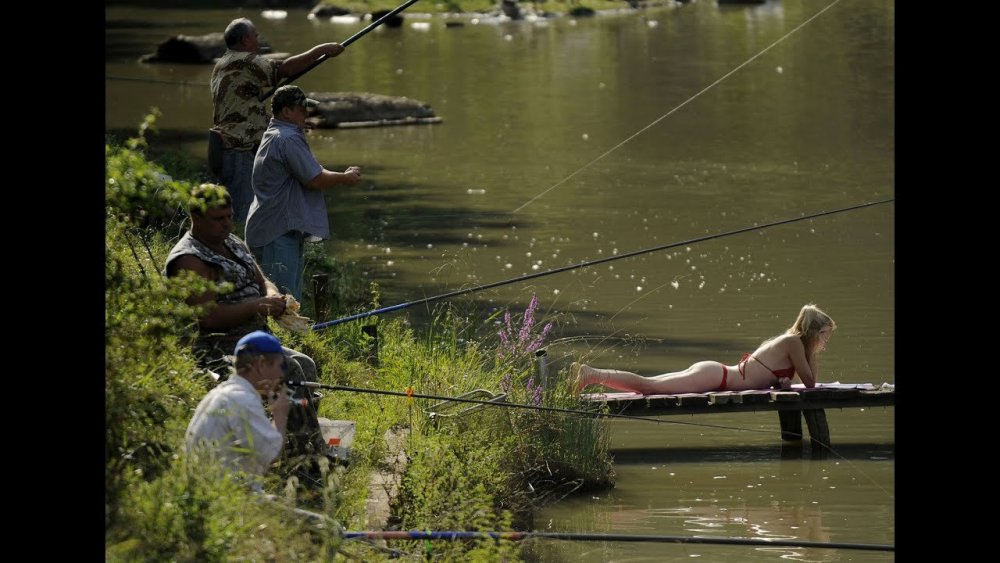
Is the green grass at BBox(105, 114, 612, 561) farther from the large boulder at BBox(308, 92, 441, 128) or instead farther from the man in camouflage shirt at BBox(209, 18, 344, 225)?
the large boulder at BBox(308, 92, 441, 128)

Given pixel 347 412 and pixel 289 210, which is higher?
pixel 289 210

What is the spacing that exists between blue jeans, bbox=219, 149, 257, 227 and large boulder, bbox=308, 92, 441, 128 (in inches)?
495

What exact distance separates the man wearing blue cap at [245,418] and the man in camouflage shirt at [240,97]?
4.05m

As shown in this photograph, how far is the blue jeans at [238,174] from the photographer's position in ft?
31.6

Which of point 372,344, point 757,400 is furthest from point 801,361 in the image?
point 372,344

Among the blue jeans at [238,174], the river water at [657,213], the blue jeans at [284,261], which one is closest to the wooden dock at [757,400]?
the river water at [657,213]

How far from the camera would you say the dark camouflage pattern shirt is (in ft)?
31.0

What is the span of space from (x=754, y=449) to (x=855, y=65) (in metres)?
21.2

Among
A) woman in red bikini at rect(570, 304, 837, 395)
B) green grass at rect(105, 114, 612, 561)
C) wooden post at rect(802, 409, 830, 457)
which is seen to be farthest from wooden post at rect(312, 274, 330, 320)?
wooden post at rect(802, 409, 830, 457)

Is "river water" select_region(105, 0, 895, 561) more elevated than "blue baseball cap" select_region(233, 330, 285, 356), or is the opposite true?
"blue baseball cap" select_region(233, 330, 285, 356)

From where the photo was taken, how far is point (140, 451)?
5.41 meters
